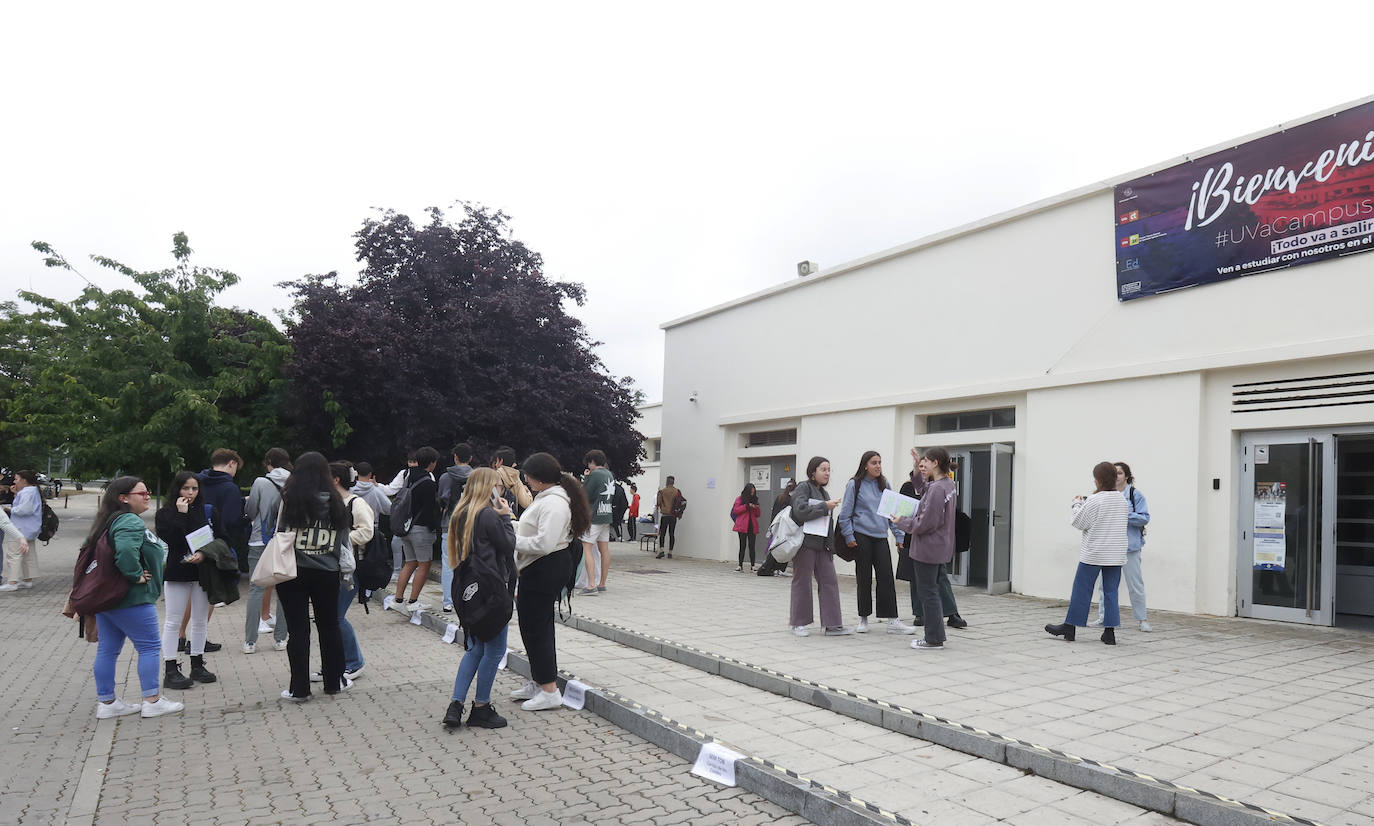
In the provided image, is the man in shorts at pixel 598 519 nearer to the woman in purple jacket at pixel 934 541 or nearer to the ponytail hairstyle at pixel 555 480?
the woman in purple jacket at pixel 934 541

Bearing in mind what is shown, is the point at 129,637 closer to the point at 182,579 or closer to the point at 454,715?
the point at 182,579

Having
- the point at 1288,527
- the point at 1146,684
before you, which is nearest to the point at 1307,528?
the point at 1288,527

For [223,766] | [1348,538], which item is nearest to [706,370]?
[1348,538]

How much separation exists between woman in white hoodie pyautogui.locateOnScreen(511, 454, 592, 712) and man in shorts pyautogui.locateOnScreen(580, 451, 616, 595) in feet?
18.9

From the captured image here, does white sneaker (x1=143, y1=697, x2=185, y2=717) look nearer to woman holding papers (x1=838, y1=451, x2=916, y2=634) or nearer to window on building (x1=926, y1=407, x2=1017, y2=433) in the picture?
woman holding papers (x1=838, y1=451, x2=916, y2=634)

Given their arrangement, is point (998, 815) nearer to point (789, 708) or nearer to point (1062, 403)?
point (789, 708)

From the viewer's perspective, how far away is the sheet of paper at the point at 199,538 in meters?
6.64

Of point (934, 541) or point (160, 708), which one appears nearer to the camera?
point (160, 708)

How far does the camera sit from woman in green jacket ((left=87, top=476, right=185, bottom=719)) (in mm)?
5633

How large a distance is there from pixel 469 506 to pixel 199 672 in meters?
3.02

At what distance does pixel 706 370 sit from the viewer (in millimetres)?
20344

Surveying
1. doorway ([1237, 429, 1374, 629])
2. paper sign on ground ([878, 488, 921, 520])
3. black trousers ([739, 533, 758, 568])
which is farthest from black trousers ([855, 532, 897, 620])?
black trousers ([739, 533, 758, 568])

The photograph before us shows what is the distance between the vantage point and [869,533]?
855 centimetres

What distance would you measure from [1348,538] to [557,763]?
32.4 ft
